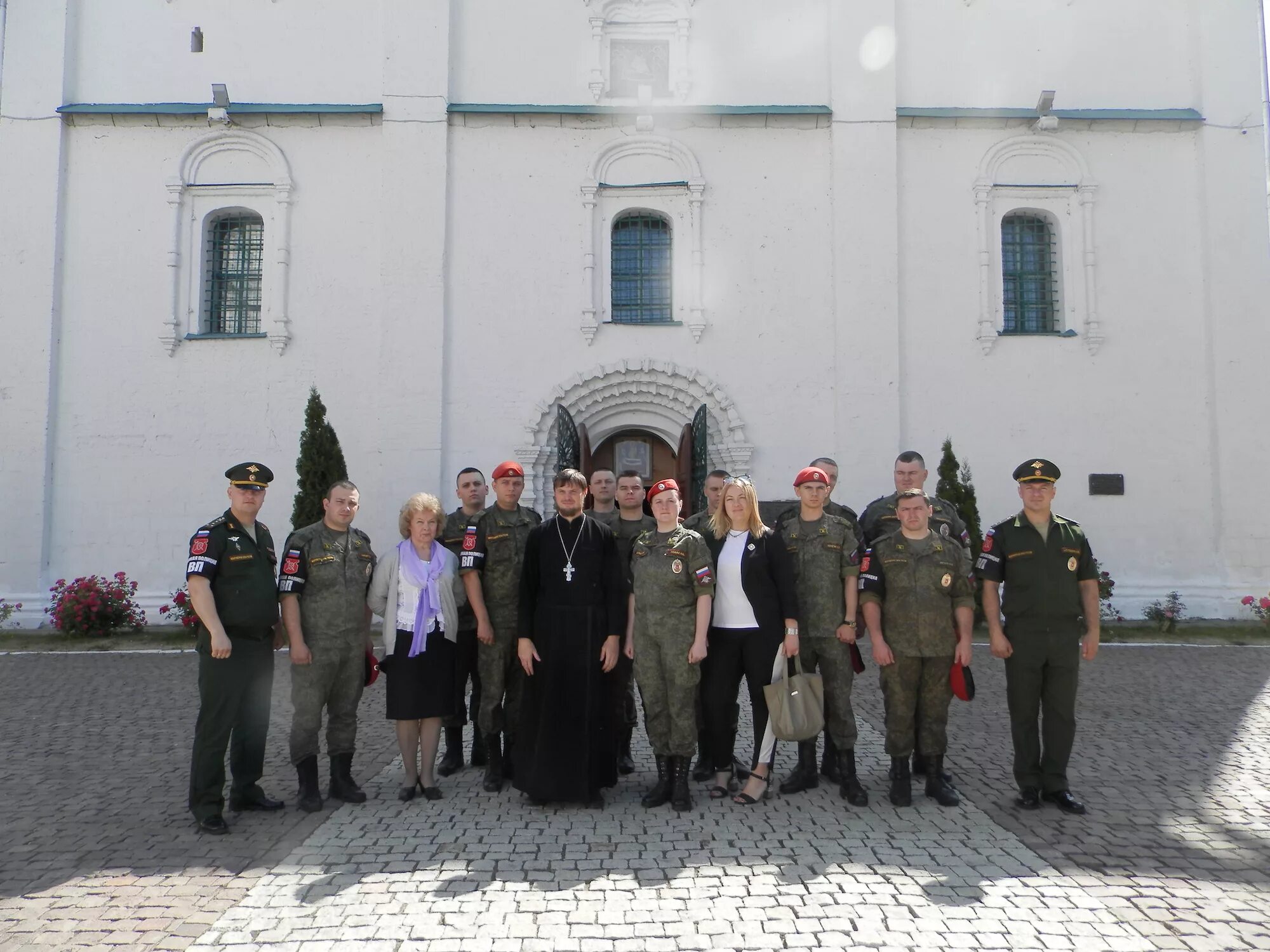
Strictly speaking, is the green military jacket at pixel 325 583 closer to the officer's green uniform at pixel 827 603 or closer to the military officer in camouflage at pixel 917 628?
the officer's green uniform at pixel 827 603

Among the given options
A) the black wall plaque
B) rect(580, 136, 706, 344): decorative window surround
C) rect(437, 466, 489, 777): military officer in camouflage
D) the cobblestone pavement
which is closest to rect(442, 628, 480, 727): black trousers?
rect(437, 466, 489, 777): military officer in camouflage

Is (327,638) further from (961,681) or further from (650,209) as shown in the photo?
(650,209)

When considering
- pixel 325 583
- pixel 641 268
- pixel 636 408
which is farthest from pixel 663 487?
pixel 641 268

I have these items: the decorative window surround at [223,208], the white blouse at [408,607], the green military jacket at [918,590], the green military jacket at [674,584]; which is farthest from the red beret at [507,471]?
the decorative window surround at [223,208]

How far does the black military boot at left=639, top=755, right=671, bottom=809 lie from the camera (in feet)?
15.5

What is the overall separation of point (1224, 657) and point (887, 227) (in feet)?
22.3

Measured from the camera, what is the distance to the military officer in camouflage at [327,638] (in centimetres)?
473

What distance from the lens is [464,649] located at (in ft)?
17.3

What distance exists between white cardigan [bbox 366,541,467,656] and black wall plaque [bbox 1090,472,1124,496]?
10.1 metres

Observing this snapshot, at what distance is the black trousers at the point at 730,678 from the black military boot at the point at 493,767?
1257 mm

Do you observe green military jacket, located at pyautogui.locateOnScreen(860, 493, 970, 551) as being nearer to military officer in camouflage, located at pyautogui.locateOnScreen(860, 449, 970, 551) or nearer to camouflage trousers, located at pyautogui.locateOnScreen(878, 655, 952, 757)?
military officer in camouflage, located at pyautogui.locateOnScreen(860, 449, 970, 551)

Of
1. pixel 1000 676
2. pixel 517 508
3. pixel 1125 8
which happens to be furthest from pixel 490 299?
pixel 1125 8

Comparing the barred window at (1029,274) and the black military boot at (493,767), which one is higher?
the barred window at (1029,274)

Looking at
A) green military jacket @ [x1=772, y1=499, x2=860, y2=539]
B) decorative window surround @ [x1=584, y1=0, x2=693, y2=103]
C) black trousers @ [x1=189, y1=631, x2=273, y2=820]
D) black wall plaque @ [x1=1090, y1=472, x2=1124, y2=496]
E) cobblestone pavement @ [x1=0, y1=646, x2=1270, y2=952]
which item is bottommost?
cobblestone pavement @ [x1=0, y1=646, x2=1270, y2=952]
